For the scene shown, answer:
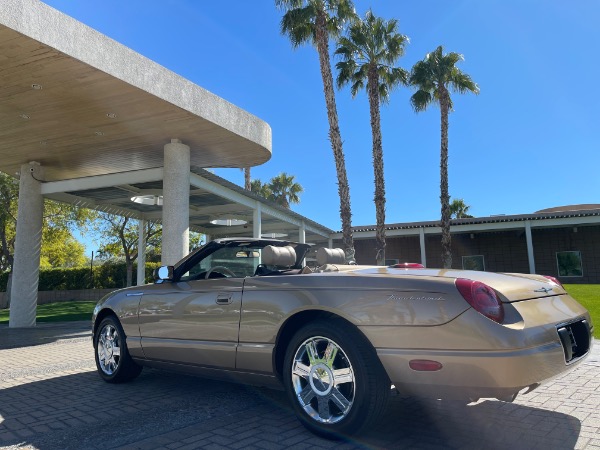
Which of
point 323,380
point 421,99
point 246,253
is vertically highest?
point 421,99

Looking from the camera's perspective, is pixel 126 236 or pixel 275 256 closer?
pixel 275 256

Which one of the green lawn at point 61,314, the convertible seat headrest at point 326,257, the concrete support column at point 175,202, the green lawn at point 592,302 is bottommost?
the green lawn at point 61,314

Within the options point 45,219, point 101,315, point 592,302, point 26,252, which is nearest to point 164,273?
point 101,315

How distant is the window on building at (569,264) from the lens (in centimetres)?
2401

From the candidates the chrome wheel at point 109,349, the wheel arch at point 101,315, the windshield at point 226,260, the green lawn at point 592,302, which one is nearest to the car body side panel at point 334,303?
the windshield at point 226,260

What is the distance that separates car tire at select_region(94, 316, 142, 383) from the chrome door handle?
1.74 metres

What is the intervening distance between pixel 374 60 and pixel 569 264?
15.6m

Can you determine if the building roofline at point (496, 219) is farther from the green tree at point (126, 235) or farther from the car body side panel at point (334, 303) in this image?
the car body side panel at point (334, 303)

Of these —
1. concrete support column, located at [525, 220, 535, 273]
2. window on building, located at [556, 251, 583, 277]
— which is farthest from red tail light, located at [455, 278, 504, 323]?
window on building, located at [556, 251, 583, 277]

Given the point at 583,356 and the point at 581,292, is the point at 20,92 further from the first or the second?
the point at 581,292

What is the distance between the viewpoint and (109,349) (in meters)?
5.32

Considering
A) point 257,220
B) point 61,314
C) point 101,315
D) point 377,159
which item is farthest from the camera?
point 61,314

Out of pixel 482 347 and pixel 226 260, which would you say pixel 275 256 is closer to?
pixel 226 260

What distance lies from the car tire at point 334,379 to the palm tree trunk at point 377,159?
12964 millimetres
